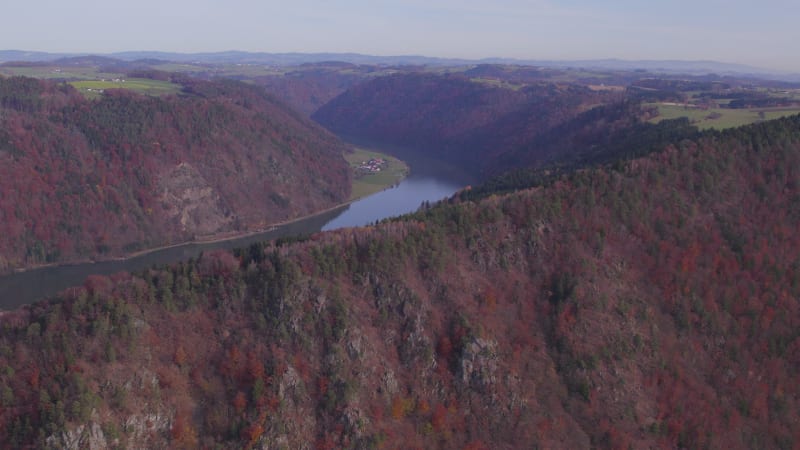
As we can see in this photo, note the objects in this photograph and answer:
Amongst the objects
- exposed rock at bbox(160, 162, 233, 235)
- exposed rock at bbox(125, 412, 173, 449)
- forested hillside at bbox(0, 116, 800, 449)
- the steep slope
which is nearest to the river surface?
exposed rock at bbox(160, 162, 233, 235)

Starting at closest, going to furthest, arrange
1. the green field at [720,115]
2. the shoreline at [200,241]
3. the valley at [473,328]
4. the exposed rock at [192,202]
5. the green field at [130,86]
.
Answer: the valley at [473,328] < the shoreline at [200,241] < the green field at [720,115] < the exposed rock at [192,202] < the green field at [130,86]

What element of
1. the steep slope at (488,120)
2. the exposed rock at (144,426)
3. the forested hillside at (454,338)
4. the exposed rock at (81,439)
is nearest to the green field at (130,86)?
the steep slope at (488,120)

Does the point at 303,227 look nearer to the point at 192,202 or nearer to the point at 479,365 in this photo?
the point at 192,202

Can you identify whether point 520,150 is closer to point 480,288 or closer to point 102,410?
point 480,288

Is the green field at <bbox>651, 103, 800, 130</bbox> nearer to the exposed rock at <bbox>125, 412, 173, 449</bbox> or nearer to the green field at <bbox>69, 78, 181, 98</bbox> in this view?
the exposed rock at <bbox>125, 412, 173, 449</bbox>

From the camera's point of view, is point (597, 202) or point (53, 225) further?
point (53, 225)

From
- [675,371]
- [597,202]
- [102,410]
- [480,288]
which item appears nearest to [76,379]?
[102,410]

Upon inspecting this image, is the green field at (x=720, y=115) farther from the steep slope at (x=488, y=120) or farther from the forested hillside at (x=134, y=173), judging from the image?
the forested hillside at (x=134, y=173)
